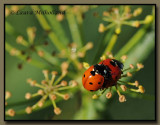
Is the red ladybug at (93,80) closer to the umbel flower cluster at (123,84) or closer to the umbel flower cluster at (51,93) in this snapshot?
the umbel flower cluster at (123,84)

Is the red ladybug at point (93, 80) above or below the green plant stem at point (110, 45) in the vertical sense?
below

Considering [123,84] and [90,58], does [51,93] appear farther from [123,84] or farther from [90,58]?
[90,58]

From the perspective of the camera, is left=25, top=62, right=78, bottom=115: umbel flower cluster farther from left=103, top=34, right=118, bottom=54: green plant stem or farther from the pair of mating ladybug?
left=103, top=34, right=118, bottom=54: green plant stem

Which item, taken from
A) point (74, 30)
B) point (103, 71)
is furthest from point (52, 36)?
point (103, 71)

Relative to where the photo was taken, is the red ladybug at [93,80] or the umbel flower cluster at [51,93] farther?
the umbel flower cluster at [51,93]

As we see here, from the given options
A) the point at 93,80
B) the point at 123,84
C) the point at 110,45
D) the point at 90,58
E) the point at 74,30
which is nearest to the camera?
the point at 93,80

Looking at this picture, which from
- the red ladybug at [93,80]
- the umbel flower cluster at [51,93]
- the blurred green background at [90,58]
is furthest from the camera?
the blurred green background at [90,58]

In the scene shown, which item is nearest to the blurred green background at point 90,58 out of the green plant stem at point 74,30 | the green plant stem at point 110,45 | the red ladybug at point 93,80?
the green plant stem at point 74,30

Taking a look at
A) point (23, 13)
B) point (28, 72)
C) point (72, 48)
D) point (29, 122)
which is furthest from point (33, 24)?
point (29, 122)

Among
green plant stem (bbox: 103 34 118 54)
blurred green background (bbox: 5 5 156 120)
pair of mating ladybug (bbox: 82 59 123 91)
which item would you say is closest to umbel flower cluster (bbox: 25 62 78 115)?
pair of mating ladybug (bbox: 82 59 123 91)
